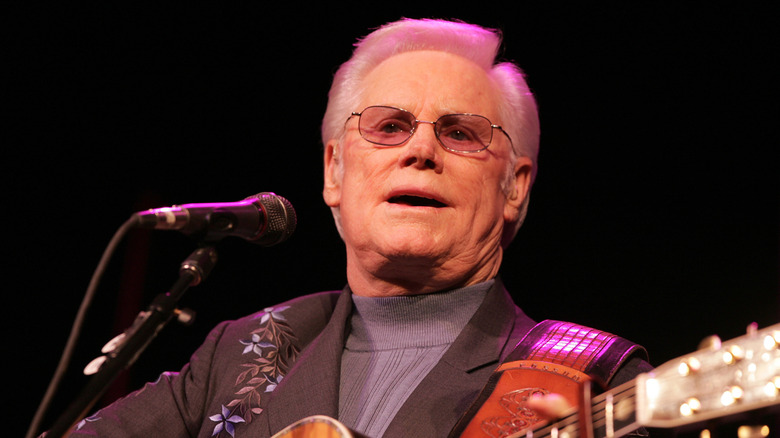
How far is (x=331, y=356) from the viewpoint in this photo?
2.42m

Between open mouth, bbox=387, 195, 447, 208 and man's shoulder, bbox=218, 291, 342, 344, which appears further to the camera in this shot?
man's shoulder, bbox=218, 291, 342, 344

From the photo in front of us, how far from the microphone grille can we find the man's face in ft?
1.87

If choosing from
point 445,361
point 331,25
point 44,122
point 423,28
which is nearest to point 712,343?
point 445,361

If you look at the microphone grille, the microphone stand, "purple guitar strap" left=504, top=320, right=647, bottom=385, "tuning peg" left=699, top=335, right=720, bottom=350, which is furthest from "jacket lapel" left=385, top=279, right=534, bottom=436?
"tuning peg" left=699, top=335, right=720, bottom=350

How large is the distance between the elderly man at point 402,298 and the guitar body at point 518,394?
0.09 meters

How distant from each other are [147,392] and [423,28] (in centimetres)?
180

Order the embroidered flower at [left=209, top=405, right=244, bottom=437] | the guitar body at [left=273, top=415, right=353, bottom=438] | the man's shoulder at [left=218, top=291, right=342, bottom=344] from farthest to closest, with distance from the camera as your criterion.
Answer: the man's shoulder at [left=218, top=291, right=342, bottom=344], the embroidered flower at [left=209, top=405, right=244, bottom=437], the guitar body at [left=273, top=415, right=353, bottom=438]

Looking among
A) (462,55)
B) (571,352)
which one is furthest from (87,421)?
(462,55)

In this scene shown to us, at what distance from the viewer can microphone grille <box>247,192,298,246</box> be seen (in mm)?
1860

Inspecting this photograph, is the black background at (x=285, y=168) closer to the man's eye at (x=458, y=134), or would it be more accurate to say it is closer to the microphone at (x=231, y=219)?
the man's eye at (x=458, y=134)

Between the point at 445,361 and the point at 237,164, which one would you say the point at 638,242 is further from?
the point at 237,164

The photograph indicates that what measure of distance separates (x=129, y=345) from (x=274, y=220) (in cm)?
51

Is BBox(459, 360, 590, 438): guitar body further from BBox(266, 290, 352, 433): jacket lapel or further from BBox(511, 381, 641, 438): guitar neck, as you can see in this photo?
BBox(266, 290, 352, 433): jacket lapel

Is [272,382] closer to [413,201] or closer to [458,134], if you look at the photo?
[413,201]
